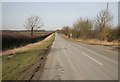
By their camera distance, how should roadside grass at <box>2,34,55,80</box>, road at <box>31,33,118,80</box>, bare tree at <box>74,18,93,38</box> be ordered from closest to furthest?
road at <box>31,33,118,80</box> < roadside grass at <box>2,34,55,80</box> < bare tree at <box>74,18,93,38</box>

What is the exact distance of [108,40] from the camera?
40469 millimetres

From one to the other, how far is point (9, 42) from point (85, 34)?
23.8 meters

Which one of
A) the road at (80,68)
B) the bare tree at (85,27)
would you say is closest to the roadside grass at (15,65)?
the road at (80,68)

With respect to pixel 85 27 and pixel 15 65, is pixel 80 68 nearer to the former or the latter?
pixel 15 65

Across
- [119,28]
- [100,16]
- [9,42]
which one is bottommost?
[9,42]

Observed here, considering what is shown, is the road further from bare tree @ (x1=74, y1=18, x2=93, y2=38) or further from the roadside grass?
bare tree @ (x1=74, y1=18, x2=93, y2=38)


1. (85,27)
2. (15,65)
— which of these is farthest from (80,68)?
(85,27)

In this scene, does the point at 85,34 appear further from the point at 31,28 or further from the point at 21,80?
the point at 21,80

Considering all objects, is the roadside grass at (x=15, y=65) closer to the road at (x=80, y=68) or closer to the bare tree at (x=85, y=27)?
the road at (x=80, y=68)

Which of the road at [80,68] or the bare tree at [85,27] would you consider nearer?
the road at [80,68]

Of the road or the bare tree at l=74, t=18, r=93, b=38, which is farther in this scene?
the bare tree at l=74, t=18, r=93, b=38

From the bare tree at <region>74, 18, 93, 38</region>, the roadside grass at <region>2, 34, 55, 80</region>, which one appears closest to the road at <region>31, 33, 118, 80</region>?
the roadside grass at <region>2, 34, 55, 80</region>

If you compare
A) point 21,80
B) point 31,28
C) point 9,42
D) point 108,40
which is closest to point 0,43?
point 9,42

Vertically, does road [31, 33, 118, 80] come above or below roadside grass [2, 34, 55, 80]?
above
